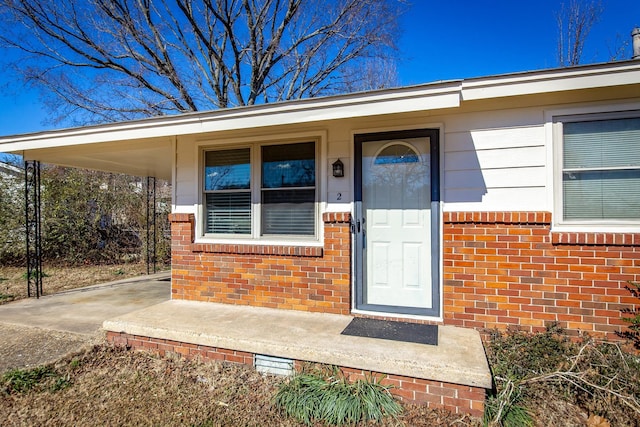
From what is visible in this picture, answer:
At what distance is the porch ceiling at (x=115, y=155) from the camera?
16.1ft

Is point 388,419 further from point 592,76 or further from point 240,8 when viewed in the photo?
point 240,8

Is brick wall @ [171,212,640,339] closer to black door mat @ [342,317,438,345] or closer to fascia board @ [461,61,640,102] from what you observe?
black door mat @ [342,317,438,345]

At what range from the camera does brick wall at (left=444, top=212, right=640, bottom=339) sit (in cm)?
313

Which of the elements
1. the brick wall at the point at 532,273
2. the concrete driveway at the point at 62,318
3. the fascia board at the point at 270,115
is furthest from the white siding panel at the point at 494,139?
the concrete driveway at the point at 62,318

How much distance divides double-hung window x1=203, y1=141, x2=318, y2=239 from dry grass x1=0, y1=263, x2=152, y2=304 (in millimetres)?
4090

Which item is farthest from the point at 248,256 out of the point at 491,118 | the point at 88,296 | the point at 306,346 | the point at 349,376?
the point at 88,296

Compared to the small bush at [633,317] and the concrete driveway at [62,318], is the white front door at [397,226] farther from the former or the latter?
the concrete driveway at [62,318]

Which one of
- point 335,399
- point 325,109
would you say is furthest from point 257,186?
point 335,399

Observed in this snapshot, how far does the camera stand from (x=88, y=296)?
585 centimetres

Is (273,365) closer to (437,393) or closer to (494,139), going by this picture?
(437,393)

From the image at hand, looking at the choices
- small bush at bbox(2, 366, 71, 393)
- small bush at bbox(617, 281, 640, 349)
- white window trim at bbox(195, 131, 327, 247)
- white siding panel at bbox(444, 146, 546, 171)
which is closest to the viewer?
small bush at bbox(2, 366, 71, 393)

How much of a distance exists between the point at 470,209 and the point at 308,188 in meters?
1.79

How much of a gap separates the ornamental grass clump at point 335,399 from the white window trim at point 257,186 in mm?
1605

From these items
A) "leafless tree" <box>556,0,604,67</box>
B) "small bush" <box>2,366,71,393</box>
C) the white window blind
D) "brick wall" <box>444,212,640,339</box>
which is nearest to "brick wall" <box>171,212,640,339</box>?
"brick wall" <box>444,212,640,339</box>
